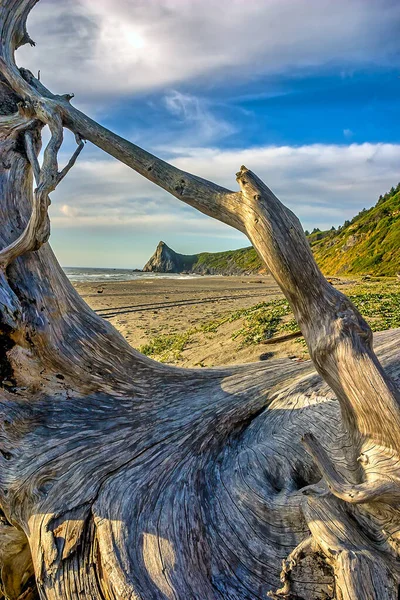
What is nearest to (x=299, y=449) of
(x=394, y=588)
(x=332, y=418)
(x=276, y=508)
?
(x=332, y=418)

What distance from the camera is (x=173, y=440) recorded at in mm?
3510

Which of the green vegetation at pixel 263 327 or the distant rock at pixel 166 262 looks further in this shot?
the distant rock at pixel 166 262

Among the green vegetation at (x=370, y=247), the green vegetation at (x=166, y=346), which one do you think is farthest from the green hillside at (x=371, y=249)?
the green vegetation at (x=166, y=346)

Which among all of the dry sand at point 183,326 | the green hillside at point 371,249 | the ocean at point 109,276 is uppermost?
the green hillside at point 371,249

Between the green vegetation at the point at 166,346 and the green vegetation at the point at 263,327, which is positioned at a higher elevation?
the green vegetation at the point at 263,327

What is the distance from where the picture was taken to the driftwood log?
249 centimetres

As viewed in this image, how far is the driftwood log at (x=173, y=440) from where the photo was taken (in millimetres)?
2492

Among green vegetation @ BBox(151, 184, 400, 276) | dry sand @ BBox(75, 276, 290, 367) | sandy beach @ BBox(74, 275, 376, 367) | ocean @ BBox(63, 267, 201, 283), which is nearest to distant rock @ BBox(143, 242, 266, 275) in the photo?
green vegetation @ BBox(151, 184, 400, 276)

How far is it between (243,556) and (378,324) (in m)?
7.17

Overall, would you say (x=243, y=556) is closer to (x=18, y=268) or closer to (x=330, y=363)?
(x=330, y=363)

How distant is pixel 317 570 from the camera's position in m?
2.38

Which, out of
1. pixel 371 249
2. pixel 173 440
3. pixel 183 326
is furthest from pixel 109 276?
pixel 173 440

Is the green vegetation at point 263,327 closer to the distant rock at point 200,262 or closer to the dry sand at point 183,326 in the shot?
the dry sand at point 183,326

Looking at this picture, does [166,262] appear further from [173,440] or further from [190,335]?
[173,440]
